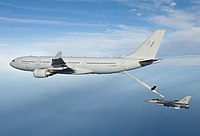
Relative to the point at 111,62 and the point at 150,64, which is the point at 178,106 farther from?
the point at 111,62

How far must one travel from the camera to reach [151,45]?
47688 mm

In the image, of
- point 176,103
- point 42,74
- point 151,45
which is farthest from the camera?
point 42,74

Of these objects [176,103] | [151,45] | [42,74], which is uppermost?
[151,45]

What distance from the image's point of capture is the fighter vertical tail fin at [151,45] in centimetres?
4672

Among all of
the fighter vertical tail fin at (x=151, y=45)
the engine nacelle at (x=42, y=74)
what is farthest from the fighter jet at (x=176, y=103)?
the engine nacelle at (x=42, y=74)

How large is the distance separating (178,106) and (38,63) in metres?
34.0

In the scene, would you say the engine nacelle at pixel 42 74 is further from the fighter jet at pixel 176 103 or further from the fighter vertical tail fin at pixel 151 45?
the fighter jet at pixel 176 103

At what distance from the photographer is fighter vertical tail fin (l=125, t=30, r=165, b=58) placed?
46719 mm

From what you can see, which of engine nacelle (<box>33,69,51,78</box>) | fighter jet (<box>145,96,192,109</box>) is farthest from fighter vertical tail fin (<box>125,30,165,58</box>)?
engine nacelle (<box>33,69,51,78</box>)

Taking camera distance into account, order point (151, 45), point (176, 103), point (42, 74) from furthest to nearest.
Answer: point (42, 74) → point (151, 45) → point (176, 103)

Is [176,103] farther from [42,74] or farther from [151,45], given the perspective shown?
[42,74]

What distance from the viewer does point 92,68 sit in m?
53.2

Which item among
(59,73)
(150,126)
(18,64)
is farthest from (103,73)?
(150,126)

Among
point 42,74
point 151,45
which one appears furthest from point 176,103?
point 42,74
